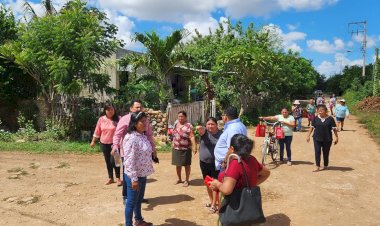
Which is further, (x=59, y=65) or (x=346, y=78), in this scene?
(x=346, y=78)

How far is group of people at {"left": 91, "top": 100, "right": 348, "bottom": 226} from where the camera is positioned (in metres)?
3.66

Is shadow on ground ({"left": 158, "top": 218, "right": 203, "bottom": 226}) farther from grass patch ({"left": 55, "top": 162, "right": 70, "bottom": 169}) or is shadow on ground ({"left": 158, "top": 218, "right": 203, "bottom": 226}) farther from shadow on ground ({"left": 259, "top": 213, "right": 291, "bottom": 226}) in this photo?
grass patch ({"left": 55, "top": 162, "right": 70, "bottom": 169})

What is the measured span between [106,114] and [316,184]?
458cm

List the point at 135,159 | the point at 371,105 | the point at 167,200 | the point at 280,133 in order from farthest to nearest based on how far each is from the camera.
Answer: the point at 371,105 < the point at 280,133 < the point at 167,200 < the point at 135,159

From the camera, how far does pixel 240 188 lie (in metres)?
3.62

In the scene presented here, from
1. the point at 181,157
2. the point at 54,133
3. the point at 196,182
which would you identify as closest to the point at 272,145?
the point at 196,182

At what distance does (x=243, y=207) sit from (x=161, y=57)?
11080mm

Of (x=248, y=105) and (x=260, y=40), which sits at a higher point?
(x=260, y=40)

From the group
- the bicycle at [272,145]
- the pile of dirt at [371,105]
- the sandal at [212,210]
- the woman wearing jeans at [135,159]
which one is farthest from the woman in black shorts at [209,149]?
the pile of dirt at [371,105]

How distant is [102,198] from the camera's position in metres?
6.74

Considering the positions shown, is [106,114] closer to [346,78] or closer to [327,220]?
[327,220]

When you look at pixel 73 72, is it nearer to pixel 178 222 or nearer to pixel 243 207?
pixel 178 222

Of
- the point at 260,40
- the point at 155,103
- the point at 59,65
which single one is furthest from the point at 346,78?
the point at 59,65

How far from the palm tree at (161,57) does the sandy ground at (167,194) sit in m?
4.72
